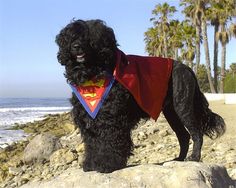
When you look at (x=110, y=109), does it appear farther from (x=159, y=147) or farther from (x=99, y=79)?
(x=159, y=147)

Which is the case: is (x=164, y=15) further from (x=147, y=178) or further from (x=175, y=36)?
(x=147, y=178)

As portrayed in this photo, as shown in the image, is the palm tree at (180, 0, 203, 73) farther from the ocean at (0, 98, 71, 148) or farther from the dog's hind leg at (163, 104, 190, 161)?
the dog's hind leg at (163, 104, 190, 161)

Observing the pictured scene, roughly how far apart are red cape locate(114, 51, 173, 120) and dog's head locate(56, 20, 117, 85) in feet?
0.65

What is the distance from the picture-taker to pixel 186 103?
5.84 metres

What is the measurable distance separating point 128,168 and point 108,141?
379 mm

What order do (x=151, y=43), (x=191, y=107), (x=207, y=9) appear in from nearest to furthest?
(x=191, y=107), (x=207, y=9), (x=151, y=43)

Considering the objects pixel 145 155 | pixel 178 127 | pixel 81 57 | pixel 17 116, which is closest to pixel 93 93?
pixel 81 57

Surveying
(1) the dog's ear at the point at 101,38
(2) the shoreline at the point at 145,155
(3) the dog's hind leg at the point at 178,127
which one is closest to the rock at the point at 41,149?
(2) the shoreline at the point at 145,155

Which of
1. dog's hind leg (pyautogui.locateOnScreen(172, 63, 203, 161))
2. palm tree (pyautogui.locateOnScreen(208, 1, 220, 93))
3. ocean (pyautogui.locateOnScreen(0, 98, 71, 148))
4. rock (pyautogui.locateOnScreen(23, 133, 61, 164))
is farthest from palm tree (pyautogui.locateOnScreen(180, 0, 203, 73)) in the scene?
dog's hind leg (pyautogui.locateOnScreen(172, 63, 203, 161))

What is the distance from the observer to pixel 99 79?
17.4ft

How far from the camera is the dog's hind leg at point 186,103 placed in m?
5.84

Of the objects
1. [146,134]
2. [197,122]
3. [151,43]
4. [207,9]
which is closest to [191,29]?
[207,9]

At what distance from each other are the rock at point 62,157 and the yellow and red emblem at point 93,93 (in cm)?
569

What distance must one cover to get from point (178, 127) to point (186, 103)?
0.56 metres
